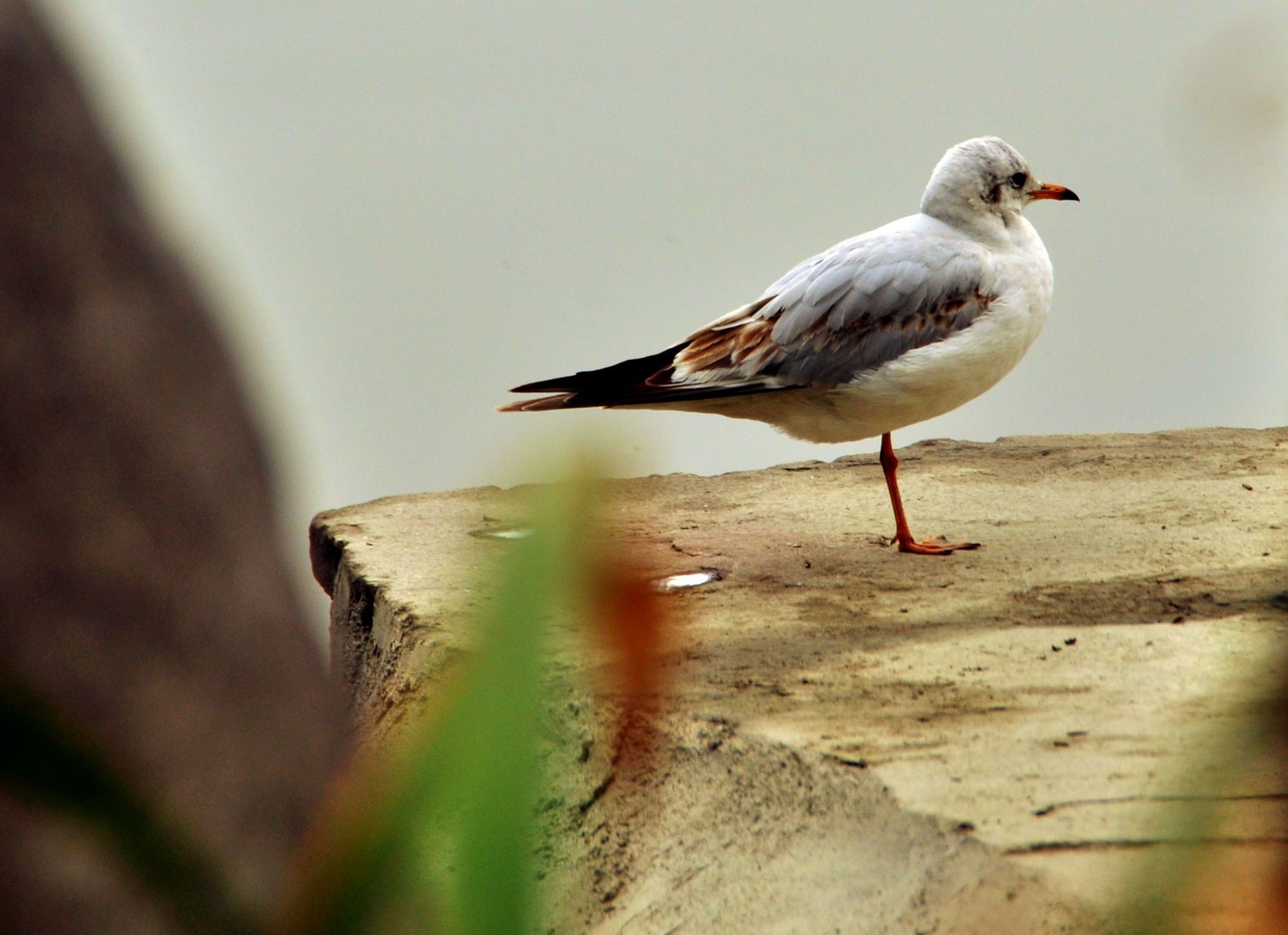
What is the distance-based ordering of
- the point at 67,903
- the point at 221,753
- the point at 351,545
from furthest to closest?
the point at 351,545, the point at 67,903, the point at 221,753

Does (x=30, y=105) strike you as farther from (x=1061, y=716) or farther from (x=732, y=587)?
(x=732, y=587)

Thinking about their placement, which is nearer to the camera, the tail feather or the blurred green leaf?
the blurred green leaf

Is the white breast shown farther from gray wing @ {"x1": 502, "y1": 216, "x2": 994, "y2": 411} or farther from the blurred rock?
the blurred rock

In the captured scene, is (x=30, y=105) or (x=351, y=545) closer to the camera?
(x=30, y=105)

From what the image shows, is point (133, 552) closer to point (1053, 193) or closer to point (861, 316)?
point (861, 316)

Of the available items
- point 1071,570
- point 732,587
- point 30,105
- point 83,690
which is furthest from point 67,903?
point 1071,570

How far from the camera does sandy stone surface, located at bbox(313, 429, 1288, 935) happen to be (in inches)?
92.4

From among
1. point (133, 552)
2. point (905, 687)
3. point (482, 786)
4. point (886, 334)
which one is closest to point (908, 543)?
point (886, 334)

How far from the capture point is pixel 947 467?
5512mm

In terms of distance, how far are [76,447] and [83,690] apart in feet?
0.53

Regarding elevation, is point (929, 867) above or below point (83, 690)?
below

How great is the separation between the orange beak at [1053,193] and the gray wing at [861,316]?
1.33 feet

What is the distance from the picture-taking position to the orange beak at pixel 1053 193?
454 cm

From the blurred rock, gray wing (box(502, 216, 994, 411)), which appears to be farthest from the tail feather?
the blurred rock
